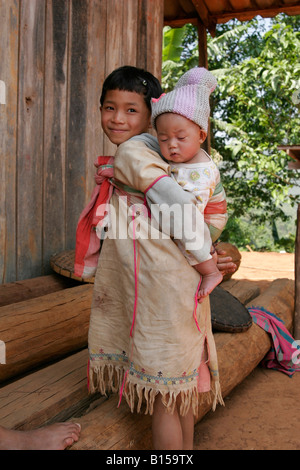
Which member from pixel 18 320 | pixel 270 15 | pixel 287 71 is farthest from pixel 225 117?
pixel 18 320

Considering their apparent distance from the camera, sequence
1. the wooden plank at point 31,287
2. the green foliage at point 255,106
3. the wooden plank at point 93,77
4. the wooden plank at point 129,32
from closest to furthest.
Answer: the wooden plank at point 31,287 < the wooden plank at point 93,77 < the wooden plank at point 129,32 < the green foliage at point 255,106

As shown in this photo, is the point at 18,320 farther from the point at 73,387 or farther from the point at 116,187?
the point at 116,187

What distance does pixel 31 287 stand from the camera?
3.28 m

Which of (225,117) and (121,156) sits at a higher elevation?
(225,117)

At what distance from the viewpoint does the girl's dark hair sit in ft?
6.27

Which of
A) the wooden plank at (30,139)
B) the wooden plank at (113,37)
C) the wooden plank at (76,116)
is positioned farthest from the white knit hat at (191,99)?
the wooden plank at (113,37)

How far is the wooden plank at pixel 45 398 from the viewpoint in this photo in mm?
1938

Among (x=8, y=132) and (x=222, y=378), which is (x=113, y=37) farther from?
(x=222, y=378)

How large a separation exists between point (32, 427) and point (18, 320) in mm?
750

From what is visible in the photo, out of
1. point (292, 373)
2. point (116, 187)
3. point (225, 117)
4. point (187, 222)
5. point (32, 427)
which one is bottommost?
point (292, 373)

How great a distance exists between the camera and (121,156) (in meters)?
1.79

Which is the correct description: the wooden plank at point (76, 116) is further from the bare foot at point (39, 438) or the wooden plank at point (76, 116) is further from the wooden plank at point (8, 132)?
the bare foot at point (39, 438)

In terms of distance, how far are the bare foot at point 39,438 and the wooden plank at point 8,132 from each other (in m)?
1.66

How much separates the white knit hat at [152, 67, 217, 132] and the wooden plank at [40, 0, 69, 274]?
80.9 inches
